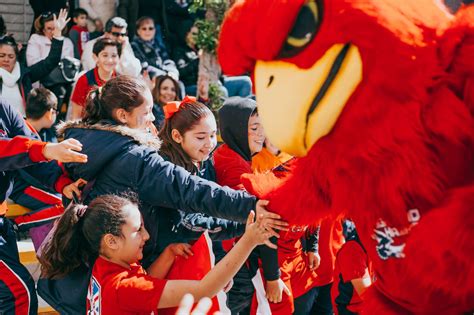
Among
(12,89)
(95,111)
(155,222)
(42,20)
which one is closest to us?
(155,222)

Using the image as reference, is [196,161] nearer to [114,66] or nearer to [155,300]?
[155,300]

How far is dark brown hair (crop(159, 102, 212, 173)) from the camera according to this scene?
11.4 ft

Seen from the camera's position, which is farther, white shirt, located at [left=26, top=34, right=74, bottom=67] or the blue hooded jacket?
white shirt, located at [left=26, top=34, right=74, bottom=67]

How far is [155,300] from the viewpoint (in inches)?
105

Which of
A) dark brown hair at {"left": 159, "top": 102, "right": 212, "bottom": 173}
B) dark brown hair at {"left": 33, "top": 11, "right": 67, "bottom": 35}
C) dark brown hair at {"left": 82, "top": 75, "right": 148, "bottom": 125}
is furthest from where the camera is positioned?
dark brown hair at {"left": 33, "top": 11, "right": 67, "bottom": 35}

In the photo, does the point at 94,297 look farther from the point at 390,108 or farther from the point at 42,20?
the point at 42,20

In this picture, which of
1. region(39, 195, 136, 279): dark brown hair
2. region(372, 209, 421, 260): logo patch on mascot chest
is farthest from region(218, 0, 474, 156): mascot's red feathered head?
region(39, 195, 136, 279): dark brown hair

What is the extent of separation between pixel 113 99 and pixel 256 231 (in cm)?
99

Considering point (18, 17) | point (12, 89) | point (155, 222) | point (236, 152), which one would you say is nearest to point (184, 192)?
point (155, 222)

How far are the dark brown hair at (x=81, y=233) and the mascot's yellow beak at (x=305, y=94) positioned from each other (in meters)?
0.88

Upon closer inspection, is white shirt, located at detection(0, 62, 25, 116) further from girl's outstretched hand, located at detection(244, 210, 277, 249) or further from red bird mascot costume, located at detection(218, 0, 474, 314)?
red bird mascot costume, located at detection(218, 0, 474, 314)

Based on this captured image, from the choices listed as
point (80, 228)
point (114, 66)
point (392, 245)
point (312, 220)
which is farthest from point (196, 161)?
point (114, 66)

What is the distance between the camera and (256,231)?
101 inches

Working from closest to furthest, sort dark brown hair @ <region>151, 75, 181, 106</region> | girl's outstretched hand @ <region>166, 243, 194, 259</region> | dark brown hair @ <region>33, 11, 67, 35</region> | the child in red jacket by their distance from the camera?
girl's outstretched hand @ <region>166, 243, 194, 259</region>
dark brown hair @ <region>151, 75, 181, 106</region>
dark brown hair @ <region>33, 11, 67, 35</region>
the child in red jacket
